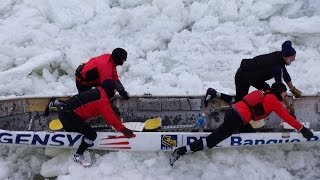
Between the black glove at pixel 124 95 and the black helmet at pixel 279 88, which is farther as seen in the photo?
the black glove at pixel 124 95

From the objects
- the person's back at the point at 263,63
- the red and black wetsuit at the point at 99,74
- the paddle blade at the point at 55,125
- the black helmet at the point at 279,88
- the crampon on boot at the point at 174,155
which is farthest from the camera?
the paddle blade at the point at 55,125

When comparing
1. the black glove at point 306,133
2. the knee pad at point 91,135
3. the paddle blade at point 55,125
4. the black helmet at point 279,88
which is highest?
the black helmet at point 279,88

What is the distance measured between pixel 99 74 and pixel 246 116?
8.13 ft

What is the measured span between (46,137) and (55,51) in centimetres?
382

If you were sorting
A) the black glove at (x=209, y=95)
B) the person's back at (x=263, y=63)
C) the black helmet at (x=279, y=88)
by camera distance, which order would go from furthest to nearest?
the black glove at (x=209, y=95) < the person's back at (x=263, y=63) < the black helmet at (x=279, y=88)

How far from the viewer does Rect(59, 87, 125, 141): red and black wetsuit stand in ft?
22.1

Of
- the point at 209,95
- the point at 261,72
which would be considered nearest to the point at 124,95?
the point at 209,95

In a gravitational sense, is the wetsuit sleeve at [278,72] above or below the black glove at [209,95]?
above

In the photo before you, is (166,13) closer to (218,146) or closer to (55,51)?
(55,51)

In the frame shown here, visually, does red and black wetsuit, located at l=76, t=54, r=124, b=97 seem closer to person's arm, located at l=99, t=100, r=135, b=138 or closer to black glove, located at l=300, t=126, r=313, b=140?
person's arm, located at l=99, t=100, r=135, b=138

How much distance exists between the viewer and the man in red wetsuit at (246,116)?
21.4ft

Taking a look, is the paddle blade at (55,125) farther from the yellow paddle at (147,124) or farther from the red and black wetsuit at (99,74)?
the red and black wetsuit at (99,74)

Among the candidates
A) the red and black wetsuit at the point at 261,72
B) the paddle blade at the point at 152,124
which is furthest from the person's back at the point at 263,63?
the paddle blade at the point at 152,124

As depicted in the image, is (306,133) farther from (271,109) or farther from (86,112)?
(86,112)
